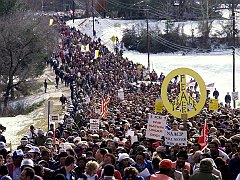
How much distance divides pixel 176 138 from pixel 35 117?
29.3 meters

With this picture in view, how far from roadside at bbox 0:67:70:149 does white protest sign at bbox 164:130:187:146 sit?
11.0 meters

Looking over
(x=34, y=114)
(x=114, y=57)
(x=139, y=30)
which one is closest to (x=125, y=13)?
(x=139, y=30)

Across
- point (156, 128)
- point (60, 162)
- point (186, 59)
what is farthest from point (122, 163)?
point (186, 59)

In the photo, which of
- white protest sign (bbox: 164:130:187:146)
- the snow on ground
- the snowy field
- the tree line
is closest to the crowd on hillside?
white protest sign (bbox: 164:130:187:146)

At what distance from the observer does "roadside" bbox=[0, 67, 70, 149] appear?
36222 millimetres

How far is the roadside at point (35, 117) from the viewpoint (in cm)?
3622

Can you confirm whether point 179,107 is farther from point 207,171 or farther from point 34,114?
point 34,114

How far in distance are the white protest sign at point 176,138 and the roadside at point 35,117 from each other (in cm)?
1105

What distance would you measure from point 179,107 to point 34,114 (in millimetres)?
27572

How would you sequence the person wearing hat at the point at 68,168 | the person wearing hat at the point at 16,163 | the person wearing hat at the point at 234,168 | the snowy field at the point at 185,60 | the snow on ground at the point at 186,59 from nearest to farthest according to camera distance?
the person wearing hat at the point at 68,168 < the person wearing hat at the point at 234,168 < the person wearing hat at the point at 16,163 < the snowy field at the point at 185,60 < the snow on ground at the point at 186,59

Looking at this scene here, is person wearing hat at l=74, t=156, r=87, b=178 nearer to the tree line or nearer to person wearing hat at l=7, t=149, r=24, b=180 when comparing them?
person wearing hat at l=7, t=149, r=24, b=180

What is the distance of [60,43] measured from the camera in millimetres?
69312

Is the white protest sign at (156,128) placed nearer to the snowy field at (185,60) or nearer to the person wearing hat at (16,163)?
the person wearing hat at (16,163)

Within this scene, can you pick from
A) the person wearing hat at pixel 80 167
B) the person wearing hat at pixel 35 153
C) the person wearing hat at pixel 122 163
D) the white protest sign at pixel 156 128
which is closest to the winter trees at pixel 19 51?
the white protest sign at pixel 156 128
